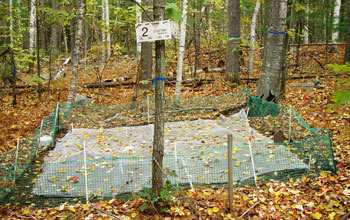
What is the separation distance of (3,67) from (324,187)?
42.5 feet

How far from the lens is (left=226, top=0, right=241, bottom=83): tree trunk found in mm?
12586

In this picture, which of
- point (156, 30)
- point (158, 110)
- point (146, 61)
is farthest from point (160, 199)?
point (146, 61)

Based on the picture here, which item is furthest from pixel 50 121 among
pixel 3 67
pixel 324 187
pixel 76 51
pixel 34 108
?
pixel 324 187

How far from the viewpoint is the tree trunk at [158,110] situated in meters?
3.98

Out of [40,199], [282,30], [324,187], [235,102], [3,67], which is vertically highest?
[282,30]

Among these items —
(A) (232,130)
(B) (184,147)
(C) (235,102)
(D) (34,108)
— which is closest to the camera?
(B) (184,147)

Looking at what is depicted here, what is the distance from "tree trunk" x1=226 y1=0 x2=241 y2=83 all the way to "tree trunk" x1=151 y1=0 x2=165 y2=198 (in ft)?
29.0

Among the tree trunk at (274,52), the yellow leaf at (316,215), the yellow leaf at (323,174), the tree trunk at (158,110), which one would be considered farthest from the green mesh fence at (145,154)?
the yellow leaf at (316,215)

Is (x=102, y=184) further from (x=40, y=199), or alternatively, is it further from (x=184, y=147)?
(x=184, y=147)

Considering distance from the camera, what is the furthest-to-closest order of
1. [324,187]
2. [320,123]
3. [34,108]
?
[34,108]
[320,123]
[324,187]

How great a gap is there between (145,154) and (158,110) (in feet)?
9.01

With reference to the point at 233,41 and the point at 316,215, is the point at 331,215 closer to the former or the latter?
the point at 316,215

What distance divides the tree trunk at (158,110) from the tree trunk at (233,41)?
884 centimetres

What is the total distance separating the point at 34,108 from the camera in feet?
38.8
